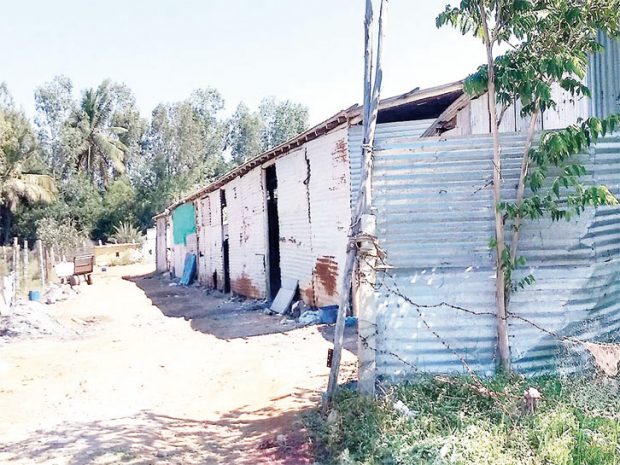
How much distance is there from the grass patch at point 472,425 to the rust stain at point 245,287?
9.70m

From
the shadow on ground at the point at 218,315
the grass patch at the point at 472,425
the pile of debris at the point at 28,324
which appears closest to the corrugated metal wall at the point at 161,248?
the shadow on ground at the point at 218,315

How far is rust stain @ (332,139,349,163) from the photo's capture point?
9.05 m

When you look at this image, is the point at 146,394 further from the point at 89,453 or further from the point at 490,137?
the point at 490,137

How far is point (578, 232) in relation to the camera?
468 cm

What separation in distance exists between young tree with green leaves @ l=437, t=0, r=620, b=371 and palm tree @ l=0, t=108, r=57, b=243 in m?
28.5

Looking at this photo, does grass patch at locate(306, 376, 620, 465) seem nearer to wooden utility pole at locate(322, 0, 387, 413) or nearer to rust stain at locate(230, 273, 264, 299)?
wooden utility pole at locate(322, 0, 387, 413)

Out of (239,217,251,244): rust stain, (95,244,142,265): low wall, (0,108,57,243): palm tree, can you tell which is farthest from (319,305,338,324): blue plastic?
(95,244,142,265): low wall

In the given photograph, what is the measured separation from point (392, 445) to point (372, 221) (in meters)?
1.81

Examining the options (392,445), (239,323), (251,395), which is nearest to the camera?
(392,445)

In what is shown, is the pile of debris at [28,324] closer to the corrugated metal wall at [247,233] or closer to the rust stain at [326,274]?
the corrugated metal wall at [247,233]

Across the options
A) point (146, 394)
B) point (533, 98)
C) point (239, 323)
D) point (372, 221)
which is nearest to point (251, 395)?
point (146, 394)

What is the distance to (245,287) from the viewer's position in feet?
49.7

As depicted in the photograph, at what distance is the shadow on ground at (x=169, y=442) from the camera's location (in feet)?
13.5

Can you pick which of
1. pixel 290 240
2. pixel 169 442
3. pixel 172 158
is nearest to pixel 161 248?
pixel 172 158
